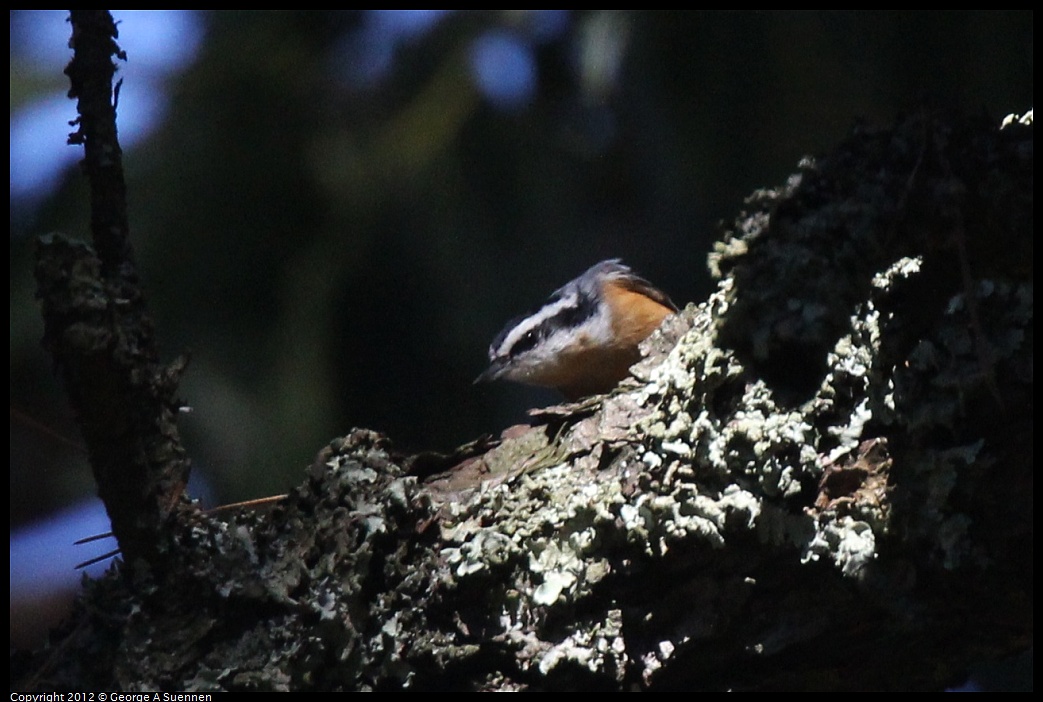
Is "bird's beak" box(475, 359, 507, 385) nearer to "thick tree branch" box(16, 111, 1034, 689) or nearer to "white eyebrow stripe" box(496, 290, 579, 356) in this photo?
"white eyebrow stripe" box(496, 290, 579, 356)

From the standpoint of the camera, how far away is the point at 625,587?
1.37 metres

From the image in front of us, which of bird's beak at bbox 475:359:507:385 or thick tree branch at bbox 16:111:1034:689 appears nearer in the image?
thick tree branch at bbox 16:111:1034:689


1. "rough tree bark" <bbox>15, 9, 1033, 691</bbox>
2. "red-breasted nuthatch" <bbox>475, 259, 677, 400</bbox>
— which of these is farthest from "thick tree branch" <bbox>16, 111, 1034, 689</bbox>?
"red-breasted nuthatch" <bbox>475, 259, 677, 400</bbox>

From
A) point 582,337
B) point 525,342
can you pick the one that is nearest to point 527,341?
point 525,342

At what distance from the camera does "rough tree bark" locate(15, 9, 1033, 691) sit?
4.03 feet

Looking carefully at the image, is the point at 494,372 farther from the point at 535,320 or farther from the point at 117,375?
the point at 117,375

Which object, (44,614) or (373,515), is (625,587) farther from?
(44,614)

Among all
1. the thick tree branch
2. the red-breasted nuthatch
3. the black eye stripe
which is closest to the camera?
the thick tree branch

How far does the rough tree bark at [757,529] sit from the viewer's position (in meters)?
1.23

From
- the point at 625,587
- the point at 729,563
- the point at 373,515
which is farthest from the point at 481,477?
the point at 729,563

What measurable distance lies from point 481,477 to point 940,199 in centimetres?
82

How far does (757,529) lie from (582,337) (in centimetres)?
94

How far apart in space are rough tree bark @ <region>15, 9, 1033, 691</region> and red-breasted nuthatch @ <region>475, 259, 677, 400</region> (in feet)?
2.39

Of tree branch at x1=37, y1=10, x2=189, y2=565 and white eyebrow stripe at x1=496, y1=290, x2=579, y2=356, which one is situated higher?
white eyebrow stripe at x1=496, y1=290, x2=579, y2=356
